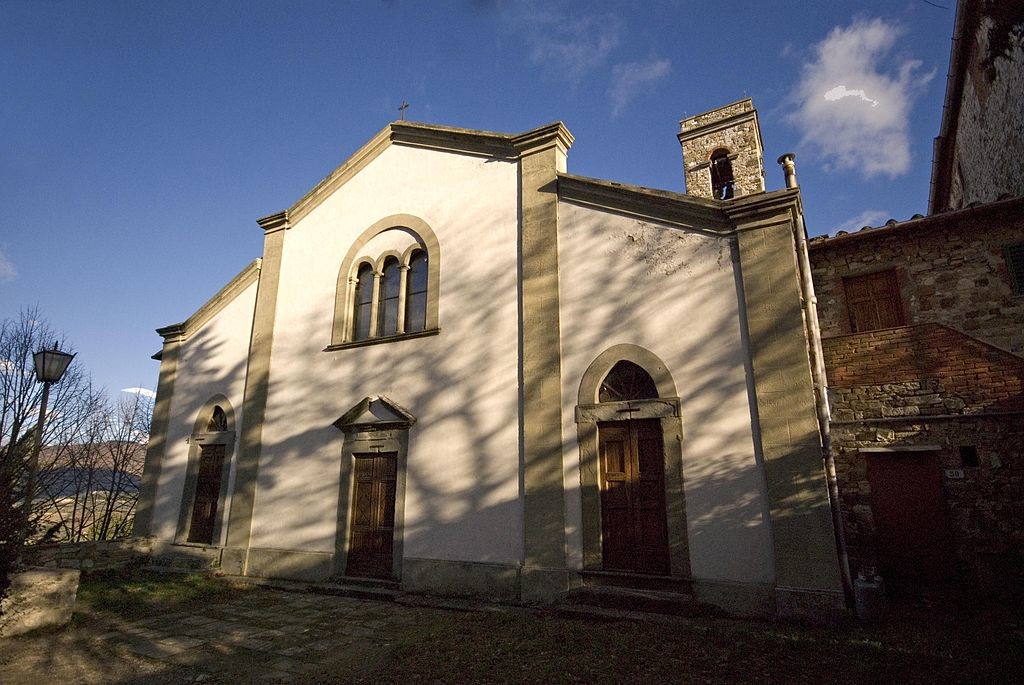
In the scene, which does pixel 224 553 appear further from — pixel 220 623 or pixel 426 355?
pixel 426 355

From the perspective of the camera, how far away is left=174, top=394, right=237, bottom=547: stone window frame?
33.3ft

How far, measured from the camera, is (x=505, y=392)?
800cm

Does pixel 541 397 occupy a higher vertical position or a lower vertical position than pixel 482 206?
lower

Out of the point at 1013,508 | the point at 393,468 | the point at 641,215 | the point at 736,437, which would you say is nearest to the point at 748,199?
the point at 641,215

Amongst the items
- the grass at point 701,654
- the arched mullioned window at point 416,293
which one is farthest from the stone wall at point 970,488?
the arched mullioned window at point 416,293

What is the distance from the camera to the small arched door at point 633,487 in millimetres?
6668

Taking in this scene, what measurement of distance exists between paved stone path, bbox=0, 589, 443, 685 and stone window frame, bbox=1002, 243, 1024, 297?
32.0ft

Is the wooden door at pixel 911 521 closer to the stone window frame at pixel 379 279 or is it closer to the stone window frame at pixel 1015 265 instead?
the stone window frame at pixel 1015 265

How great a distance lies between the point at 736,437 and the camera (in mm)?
6410

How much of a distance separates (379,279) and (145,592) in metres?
6.46

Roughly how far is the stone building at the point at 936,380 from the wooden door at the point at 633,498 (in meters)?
3.44

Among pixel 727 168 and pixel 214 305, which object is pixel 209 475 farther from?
pixel 727 168

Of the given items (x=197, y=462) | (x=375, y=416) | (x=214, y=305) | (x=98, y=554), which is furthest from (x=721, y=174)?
(x=98, y=554)

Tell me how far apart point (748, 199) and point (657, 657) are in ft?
17.9
